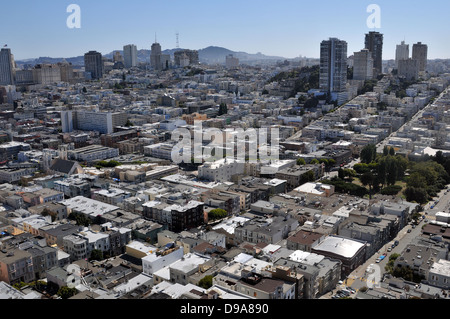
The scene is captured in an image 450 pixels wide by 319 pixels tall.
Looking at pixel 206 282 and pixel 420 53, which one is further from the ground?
pixel 420 53

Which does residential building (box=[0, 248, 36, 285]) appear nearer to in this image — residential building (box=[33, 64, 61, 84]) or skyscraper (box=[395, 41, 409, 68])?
residential building (box=[33, 64, 61, 84])

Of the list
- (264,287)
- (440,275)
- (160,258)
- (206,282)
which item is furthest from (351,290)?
(160,258)

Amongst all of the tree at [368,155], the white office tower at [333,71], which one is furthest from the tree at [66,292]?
the white office tower at [333,71]

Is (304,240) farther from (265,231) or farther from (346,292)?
(346,292)

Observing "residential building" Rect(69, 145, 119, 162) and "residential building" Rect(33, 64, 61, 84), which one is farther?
"residential building" Rect(33, 64, 61, 84)

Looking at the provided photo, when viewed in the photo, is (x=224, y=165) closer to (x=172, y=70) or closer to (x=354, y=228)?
(x=354, y=228)

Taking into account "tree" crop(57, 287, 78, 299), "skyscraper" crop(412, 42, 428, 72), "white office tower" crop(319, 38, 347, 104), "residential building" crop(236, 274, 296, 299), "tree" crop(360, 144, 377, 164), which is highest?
"skyscraper" crop(412, 42, 428, 72)

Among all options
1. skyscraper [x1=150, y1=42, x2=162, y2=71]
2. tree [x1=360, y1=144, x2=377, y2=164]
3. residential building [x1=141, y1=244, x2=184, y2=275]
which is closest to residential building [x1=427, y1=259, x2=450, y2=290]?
residential building [x1=141, y1=244, x2=184, y2=275]
